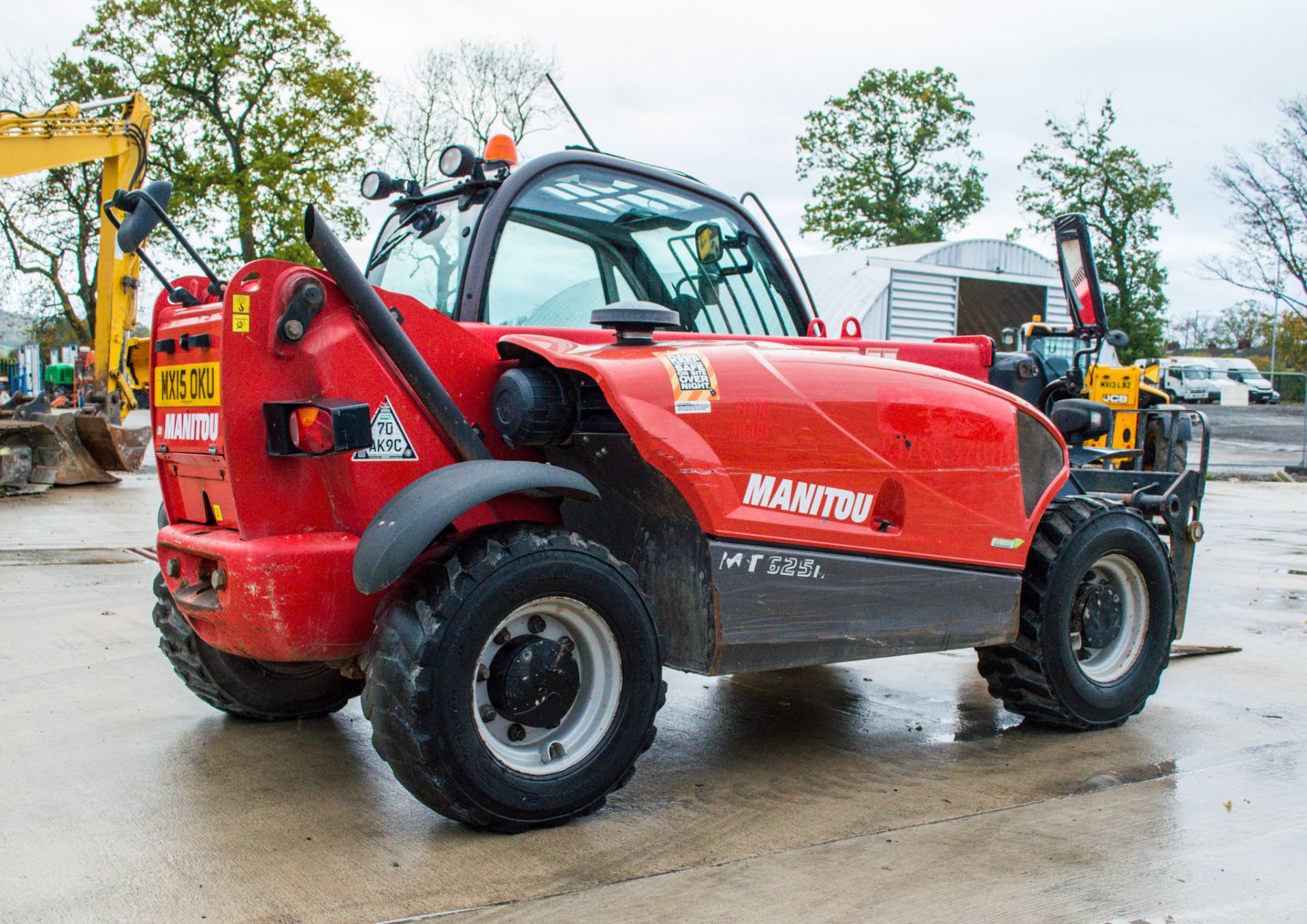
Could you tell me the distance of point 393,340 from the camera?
3.51 metres

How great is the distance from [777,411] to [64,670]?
375cm

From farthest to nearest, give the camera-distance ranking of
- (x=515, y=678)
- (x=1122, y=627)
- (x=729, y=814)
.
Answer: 1. (x=1122, y=627)
2. (x=729, y=814)
3. (x=515, y=678)

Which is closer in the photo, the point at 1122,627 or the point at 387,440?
the point at 387,440

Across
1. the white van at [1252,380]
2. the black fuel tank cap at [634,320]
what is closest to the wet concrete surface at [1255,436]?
the white van at [1252,380]

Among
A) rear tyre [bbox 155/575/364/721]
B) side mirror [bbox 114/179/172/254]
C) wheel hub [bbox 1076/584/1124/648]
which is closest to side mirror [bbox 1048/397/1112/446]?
wheel hub [bbox 1076/584/1124/648]

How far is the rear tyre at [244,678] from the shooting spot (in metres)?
4.42

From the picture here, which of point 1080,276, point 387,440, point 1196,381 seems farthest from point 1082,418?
point 1196,381

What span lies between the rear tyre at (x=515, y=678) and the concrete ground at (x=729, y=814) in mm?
169

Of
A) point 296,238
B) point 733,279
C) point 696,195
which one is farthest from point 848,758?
point 296,238

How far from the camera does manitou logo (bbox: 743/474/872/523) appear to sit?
3.76m

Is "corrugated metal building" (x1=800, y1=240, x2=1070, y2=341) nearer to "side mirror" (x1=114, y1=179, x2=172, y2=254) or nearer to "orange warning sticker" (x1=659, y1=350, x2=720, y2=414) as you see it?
"orange warning sticker" (x1=659, y1=350, x2=720, y2=414)

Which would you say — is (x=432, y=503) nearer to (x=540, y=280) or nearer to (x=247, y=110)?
(x=540, y=280)

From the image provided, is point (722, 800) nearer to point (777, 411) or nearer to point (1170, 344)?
point (777, 411)

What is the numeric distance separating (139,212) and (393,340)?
890 millimetres
